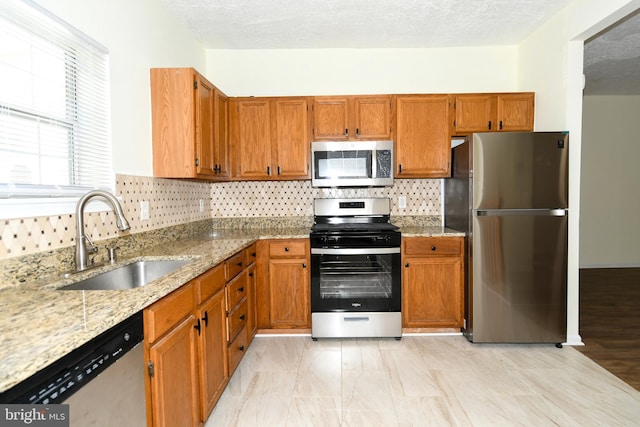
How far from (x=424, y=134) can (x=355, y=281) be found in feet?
4.97

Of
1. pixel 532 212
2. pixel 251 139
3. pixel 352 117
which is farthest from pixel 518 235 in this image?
pixel 251 139

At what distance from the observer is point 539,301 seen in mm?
2820

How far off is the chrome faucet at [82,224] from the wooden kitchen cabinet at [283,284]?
4.96 feet

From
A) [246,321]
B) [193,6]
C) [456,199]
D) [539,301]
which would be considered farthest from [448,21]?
[246,321]

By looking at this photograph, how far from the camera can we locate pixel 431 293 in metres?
3.09

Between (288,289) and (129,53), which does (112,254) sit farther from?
(288,289)

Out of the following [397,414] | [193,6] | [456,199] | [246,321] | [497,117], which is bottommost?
[397,414]

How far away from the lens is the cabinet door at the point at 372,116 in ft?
10.8

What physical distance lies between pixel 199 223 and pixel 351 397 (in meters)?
2.05

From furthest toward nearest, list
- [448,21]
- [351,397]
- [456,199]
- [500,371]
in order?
[456,199] < [448,21] < [500,371] < [351,397]

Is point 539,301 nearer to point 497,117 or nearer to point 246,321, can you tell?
point 497,117

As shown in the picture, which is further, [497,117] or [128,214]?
[497,117]

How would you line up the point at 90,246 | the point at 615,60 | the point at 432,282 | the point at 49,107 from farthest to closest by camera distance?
the point at 615,60, the point at 432,282, the point at 90,246, the point at 49,107

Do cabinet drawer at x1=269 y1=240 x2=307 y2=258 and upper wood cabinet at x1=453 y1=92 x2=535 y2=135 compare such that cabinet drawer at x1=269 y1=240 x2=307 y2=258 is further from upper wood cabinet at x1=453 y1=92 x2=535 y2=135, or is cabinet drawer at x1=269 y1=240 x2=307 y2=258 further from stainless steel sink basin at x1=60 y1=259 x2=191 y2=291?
upper wood cabinet at x1=453 y1=92 x2=535 y2=135
